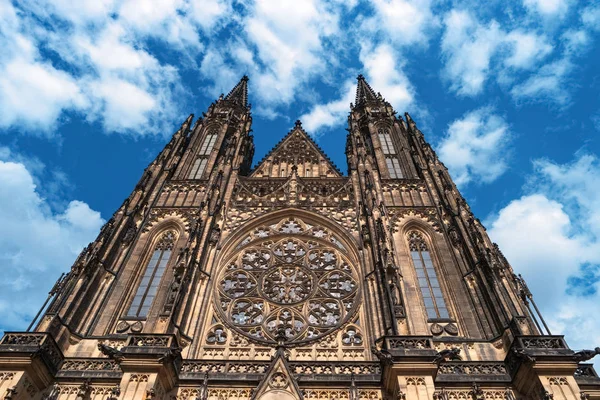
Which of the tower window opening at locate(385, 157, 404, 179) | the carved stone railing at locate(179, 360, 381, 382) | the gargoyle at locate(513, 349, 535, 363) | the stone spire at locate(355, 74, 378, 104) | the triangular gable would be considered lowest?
the triangular gable

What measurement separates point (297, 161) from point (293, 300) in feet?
32.8

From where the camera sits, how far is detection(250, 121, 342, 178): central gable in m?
23.2

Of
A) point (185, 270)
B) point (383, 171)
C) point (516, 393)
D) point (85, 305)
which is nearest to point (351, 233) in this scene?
point (383, 171)

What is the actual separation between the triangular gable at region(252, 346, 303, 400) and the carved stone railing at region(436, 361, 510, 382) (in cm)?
393

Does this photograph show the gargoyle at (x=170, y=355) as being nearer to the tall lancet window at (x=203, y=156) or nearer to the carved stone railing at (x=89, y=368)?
the carved stone railing at (x=89, y=368)

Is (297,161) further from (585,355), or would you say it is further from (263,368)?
(585,355)

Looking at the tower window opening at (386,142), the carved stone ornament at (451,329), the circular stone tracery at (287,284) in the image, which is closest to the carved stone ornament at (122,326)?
the circular stone tracery at (287,284)

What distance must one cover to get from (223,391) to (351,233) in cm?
807

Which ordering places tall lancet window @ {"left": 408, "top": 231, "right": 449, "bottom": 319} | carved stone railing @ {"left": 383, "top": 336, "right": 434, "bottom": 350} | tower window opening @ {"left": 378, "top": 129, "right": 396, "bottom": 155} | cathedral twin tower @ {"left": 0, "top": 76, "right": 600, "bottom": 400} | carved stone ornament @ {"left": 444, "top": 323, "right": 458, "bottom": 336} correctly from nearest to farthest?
1. cathedral twin tower @ {"left": 0, "top": 76, "right": 600, "bottom": 400}
2. carved stone railing @ {"left": 383, "top": 336, "right": 434, "bottom": 350}
3. carved stone ornament @ {"left": 444, "top": 323, "right": 458, "bottom": 336}
4. tall lancet window @ {"left": 408, "top": 231, "right": 449, "bottom": 319}
5. tower window opening @ {"left": 378, "top": 129, "right": 396, "bottom": 155}

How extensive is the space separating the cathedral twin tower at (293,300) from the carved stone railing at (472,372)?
0.04 m

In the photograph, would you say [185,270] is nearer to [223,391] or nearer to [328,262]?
[223,391]

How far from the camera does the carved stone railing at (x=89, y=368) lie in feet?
41.3

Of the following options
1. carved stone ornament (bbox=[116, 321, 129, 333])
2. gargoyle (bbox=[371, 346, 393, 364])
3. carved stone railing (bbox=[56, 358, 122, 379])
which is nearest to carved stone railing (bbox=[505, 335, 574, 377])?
gargoyle (bbox=[371, 346, 393, 364])

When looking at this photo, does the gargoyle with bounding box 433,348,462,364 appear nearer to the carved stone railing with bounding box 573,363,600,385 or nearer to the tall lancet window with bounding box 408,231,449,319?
the tall lancet window with bounding box 408,231,449,319
